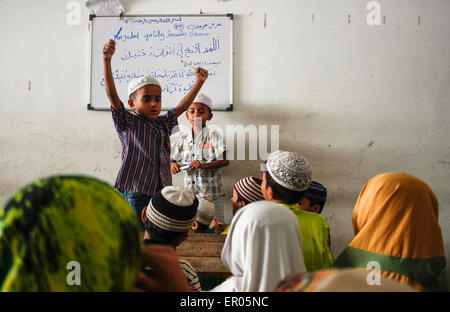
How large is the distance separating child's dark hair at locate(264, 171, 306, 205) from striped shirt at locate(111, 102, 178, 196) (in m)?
0.92

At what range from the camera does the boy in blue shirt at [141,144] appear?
6.45 ft

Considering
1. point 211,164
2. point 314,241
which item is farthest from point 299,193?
point 211,164

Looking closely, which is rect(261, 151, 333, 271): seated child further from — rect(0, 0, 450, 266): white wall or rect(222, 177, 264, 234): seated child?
rect(0, 0, 450, 266): white wall

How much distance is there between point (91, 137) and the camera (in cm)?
297

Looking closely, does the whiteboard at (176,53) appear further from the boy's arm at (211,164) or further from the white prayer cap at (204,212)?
the white prayer cap at (204,212)

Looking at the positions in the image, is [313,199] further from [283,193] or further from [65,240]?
[65,240]

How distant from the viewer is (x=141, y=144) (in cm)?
203

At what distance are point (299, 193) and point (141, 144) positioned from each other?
1094mm

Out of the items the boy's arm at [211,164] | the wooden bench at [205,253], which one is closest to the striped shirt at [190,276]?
the wooden bench at [205,253]

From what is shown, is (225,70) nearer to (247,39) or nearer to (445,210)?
(247,39)

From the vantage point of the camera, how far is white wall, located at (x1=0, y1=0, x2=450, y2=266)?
2.93 m

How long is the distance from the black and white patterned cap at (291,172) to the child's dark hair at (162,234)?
41cm

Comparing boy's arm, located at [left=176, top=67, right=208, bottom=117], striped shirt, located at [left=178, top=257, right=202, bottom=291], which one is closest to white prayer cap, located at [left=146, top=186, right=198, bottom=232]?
striped shirt, located at [left=178, top=257, right=202, bottom=291]
